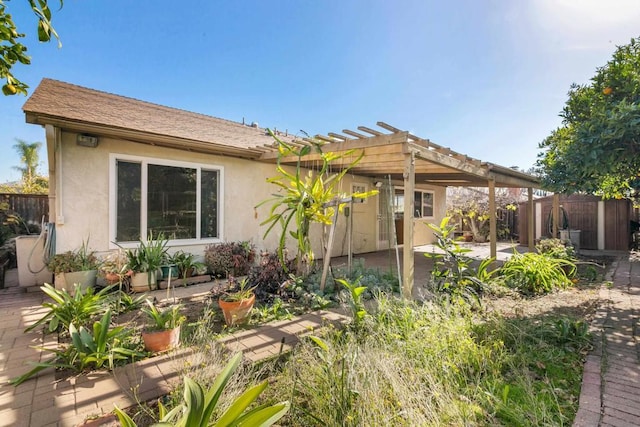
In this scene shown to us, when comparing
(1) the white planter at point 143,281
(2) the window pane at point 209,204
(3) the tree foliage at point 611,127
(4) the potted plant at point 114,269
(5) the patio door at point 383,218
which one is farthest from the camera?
(5) the patio door at point 383,218

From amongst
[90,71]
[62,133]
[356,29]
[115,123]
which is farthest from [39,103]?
[356,29]

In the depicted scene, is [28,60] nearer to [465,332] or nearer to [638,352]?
[465,332]

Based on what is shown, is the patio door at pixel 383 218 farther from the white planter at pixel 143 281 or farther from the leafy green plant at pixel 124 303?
Answer: the leafy green plant at pixel 124 303

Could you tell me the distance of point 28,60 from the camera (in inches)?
72.7

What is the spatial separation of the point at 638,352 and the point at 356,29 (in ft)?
26.8

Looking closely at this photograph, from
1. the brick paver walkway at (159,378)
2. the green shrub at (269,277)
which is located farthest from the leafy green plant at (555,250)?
the green shrub at (269,277)

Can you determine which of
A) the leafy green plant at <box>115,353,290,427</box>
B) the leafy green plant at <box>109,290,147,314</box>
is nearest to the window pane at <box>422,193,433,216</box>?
the leafy green plant at <box>109,290,147,314</box>

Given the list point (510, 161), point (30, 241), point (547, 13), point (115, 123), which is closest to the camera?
point (115, 123)

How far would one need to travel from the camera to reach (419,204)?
1266 cm

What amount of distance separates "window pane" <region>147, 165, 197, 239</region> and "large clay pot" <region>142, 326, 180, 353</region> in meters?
3.43

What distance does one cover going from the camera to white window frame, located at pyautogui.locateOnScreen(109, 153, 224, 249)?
5463mm

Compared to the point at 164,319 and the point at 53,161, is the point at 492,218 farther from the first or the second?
the point at 53,161

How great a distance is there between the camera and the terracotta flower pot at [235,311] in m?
3.74

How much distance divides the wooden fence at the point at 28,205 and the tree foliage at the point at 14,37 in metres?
10.1
